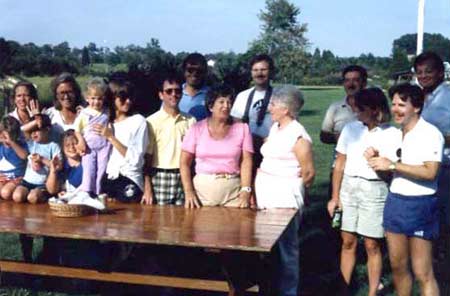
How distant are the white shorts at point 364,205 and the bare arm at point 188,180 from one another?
109 centimetres

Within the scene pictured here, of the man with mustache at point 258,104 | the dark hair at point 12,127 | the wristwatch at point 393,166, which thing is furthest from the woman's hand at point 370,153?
the dark hair at point 12,127

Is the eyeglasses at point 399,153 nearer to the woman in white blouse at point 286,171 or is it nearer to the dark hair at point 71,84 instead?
the woman in white blouse at point 286,171

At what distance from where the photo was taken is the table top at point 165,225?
13.5ft

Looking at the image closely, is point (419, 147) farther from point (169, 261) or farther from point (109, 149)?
point (169, 261)

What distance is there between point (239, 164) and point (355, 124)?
877 millimetres

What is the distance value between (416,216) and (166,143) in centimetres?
Result: 192

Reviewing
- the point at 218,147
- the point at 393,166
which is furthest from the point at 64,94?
the point at 393,166

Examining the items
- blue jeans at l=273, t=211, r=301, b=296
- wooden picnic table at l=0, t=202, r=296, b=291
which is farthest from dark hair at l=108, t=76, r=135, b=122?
blue jeans at l=273, t=211, r=301, b=296

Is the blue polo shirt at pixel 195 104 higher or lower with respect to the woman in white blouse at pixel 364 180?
higher

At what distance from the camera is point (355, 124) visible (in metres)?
4.95

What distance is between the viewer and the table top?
4.11m

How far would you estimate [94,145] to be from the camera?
17.0 ft

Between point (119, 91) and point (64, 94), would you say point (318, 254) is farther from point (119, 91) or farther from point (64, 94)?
point (64, 94)

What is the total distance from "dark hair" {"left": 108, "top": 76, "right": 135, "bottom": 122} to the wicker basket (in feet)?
2.62
